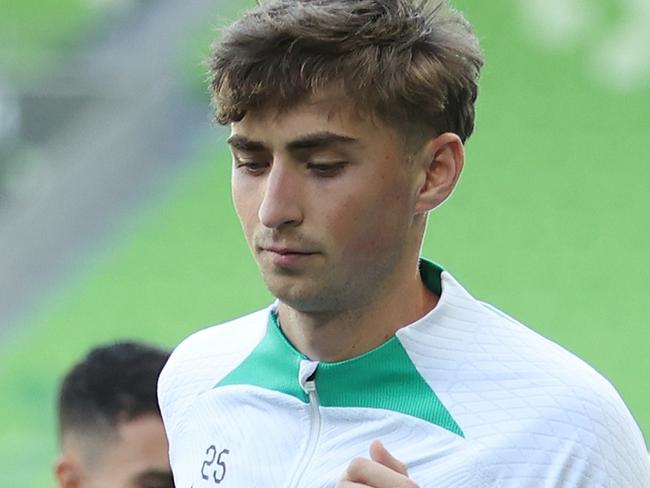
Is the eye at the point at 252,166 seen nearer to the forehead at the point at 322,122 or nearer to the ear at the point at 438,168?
the forehead at the point at 322,122

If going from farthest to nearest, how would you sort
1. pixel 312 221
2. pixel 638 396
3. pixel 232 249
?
1. pixel 232 249
2. pixel 638 396
3. pixel 312 221

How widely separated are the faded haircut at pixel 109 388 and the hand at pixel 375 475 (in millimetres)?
965

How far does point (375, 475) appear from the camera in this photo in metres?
1.43

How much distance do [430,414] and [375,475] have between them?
0.56 feet

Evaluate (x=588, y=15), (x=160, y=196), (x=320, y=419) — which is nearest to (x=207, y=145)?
(x=160, y=196)

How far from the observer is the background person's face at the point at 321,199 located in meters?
1.52

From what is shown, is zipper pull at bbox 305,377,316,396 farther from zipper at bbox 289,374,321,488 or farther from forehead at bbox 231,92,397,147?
forehead at bbox 231,92,397,147

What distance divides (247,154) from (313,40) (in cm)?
15

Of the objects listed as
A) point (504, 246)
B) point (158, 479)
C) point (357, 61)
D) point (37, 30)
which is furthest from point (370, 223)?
point (37, 30)

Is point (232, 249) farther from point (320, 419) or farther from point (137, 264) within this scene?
point (320, 419)

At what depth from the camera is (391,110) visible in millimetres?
1557

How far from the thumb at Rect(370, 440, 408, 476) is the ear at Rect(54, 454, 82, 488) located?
3.41ft

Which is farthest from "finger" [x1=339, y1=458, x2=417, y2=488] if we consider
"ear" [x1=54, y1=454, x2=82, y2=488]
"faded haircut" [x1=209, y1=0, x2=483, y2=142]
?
"ear" [x1=54, y1=454, x2=82, y2=488]

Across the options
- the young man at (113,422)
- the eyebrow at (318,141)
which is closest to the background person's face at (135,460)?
the young man at (113,422)
